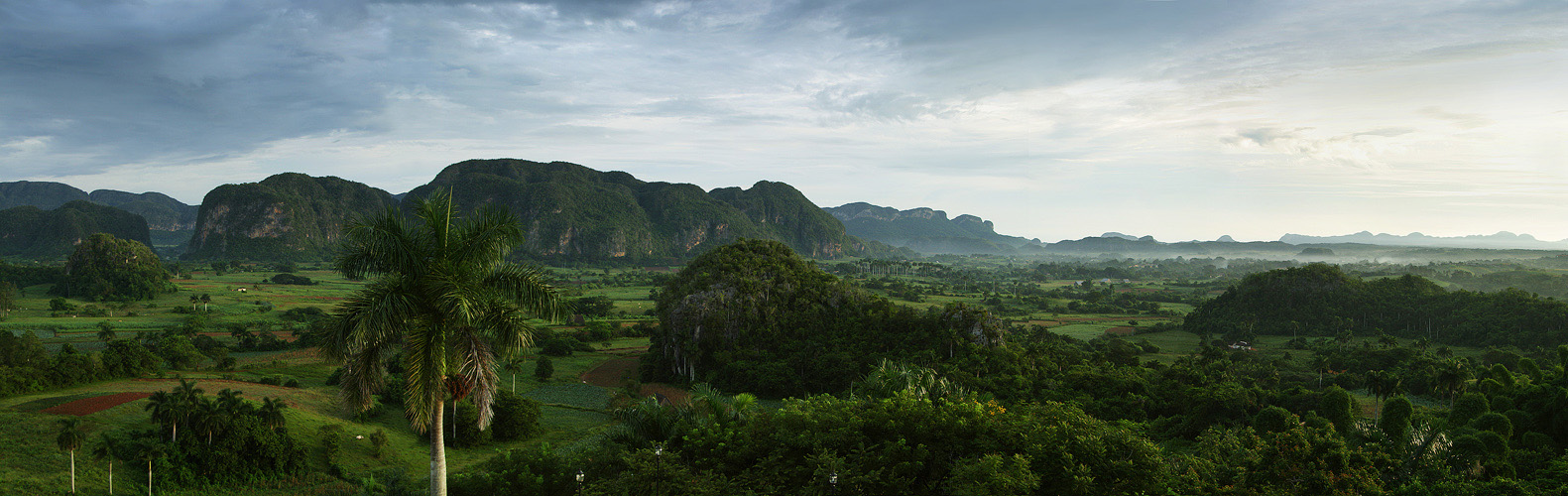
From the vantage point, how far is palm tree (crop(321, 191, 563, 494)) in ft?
35.5

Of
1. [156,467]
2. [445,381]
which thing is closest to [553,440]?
[156,467]

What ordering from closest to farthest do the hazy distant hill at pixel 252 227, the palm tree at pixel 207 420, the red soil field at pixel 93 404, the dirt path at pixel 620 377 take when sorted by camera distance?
the palm tree at pixel 207 420 → the red soil field at pixel 93 404 → the dirt path at pixel 620 377 → the hazy distant hill at pixel 252 227

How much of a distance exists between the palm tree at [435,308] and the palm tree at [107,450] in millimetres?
22143

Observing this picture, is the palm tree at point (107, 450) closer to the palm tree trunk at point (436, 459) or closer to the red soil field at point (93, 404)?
the red soil field at point (93, 404)

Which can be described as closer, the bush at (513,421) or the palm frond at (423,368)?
the palm frond at (423,368)

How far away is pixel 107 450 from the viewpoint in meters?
25.2

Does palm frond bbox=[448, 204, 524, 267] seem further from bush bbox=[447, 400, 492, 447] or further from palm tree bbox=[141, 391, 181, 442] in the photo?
bush bbox=[447, 400, 492, 447]

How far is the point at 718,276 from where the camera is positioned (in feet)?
175

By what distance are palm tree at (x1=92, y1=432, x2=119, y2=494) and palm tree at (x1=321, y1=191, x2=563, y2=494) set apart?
22.1 meters

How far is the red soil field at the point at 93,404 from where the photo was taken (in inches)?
1132

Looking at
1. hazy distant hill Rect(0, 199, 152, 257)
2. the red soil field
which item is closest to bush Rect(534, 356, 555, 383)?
the red soil field

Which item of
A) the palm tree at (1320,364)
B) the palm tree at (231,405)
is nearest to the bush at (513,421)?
the palm tree at (231,405)

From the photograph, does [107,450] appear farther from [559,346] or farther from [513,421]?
[559,346]

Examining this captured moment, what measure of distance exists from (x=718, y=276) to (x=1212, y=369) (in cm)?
3526
